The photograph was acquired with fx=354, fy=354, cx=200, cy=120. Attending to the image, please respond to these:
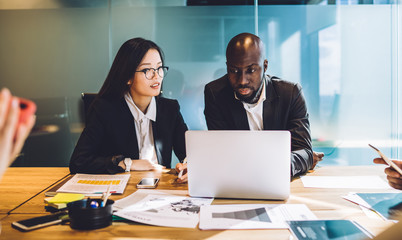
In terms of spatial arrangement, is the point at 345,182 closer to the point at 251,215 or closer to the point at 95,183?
the point at 251,215

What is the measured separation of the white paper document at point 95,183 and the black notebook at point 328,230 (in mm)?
772

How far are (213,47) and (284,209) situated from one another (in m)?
2.83

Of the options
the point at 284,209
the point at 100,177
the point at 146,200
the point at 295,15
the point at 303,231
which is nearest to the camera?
the point at 303,231

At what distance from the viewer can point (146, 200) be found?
1387 mm

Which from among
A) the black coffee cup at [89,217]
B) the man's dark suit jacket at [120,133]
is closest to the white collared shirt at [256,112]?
the man's dark suit jacket at [120,133]

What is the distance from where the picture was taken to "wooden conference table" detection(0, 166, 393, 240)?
1.08 metres

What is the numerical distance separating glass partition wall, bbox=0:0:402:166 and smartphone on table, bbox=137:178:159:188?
2.24 metres

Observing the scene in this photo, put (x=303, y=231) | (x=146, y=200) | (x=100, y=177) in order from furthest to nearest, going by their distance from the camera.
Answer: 1. (x=100, y=177)
2. (x=146, y=200)
3. (x=303, y=231)

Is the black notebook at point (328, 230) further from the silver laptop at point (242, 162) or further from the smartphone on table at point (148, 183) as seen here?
the smartphone on table at point (148, 183)

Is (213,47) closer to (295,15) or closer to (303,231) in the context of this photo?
(295,15)

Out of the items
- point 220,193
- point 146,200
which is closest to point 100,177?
point 146,200

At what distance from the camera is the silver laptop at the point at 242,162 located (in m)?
1.32

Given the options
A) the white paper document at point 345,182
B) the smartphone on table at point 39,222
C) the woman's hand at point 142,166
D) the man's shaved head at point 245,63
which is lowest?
the white paper document at point 345,182

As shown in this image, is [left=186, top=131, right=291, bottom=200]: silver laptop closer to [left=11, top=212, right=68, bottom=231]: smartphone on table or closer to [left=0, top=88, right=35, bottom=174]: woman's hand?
[left=11, top=212, right=68, bottom=231]: smartphone on table
